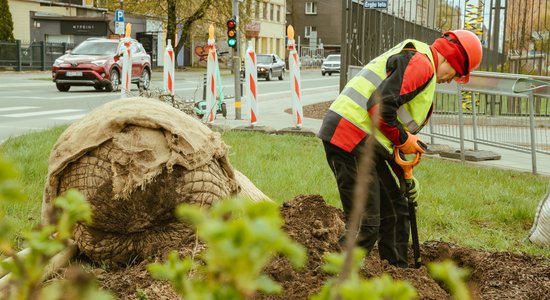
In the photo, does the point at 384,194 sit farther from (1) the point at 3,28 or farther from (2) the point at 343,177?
(1) the point at 3,28

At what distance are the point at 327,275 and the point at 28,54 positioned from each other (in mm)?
40420

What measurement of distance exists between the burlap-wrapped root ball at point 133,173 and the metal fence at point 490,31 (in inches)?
469

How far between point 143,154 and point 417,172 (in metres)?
5.40

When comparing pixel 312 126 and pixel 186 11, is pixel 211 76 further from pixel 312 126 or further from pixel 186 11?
pixel 186 11

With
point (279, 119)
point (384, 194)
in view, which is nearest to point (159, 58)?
point (279, 119)

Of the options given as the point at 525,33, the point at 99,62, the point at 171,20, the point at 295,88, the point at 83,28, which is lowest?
the point at 295,88

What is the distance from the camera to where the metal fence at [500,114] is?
10297mm

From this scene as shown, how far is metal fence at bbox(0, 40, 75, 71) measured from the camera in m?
41.1

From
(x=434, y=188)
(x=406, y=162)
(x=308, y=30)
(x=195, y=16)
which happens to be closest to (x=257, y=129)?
(x=434, y=188)

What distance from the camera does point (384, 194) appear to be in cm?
525

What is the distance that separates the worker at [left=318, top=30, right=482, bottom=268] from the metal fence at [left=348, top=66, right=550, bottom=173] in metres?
4.84

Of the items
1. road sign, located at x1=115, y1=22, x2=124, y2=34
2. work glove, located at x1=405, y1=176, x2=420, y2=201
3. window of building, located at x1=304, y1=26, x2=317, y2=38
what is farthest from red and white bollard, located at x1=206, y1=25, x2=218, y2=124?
window of building, located at x1=304, y1=26, x2=317, y2=38

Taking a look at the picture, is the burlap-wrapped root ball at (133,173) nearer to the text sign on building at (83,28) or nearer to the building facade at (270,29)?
the text sign on building at (83,28)

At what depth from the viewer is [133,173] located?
187 inches
